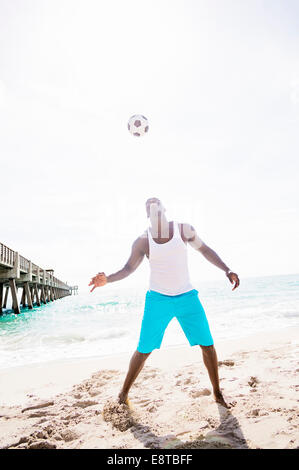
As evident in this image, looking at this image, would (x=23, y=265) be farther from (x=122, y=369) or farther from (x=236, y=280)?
(x=236, y=280)

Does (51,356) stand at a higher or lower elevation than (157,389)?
lower

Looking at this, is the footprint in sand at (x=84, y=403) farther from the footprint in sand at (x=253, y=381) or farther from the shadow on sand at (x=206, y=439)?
the footprint in sand at (x=253, y=381)

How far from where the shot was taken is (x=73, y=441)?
2182mm

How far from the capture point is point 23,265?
23.3 meters

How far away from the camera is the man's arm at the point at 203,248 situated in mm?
2873

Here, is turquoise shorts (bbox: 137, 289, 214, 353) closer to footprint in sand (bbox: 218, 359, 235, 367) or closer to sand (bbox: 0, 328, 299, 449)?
sand (bbox: 0, 328, 299, 449)

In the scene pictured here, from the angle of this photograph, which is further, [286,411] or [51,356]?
[51,356]

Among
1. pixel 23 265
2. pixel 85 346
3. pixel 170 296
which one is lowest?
pixel 85 346

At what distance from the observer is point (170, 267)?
8.71 feet

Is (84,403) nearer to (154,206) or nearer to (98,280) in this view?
(98,280)
